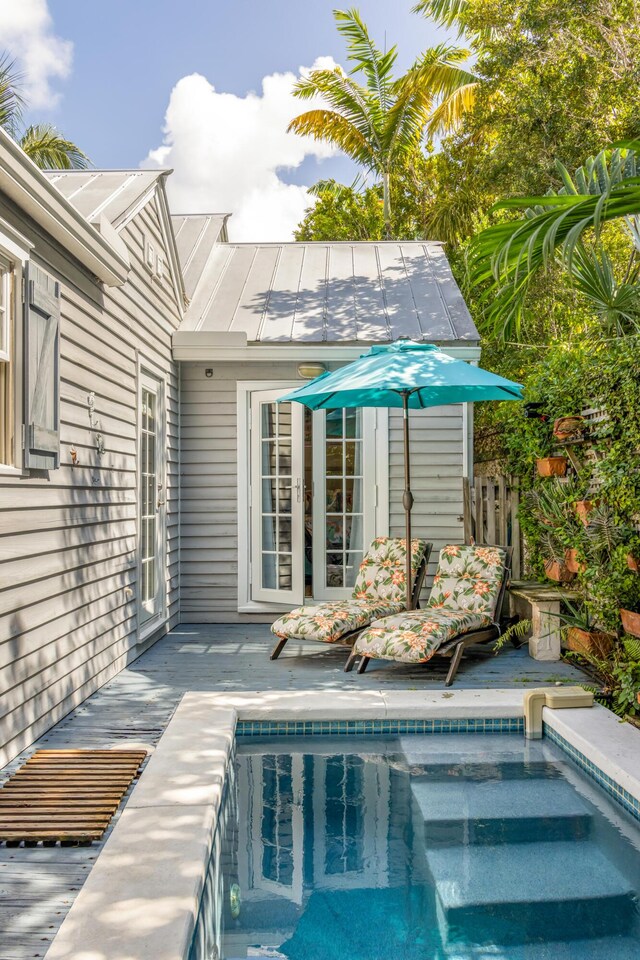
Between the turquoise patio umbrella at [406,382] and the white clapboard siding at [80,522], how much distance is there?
1.32m

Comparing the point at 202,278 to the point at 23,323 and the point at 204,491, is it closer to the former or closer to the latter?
the point at 204,491

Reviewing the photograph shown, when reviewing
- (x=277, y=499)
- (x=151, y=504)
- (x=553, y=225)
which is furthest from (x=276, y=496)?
(x=553, y=225)

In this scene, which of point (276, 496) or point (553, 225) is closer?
point (553, 225)

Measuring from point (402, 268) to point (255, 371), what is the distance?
8.36 feet

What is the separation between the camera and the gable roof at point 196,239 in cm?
856

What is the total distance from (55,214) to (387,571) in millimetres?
3801

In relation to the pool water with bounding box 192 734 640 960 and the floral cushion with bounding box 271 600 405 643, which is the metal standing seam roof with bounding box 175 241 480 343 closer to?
the floral cushion with bounding box 271 600 405 643

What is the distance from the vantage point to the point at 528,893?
9.66ft

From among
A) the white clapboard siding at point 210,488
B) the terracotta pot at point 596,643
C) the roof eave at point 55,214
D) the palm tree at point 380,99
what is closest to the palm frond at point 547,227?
the roof eave at point 55,214

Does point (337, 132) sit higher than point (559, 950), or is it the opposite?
point (337, 132)

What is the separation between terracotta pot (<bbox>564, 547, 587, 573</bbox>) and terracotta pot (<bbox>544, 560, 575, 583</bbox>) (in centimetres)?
7

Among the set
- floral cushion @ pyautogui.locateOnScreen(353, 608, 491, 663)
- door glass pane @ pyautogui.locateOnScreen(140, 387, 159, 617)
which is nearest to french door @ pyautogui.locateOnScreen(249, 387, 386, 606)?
door glass pane @ pyautogui.locateOnScreen(140, 387, 159, 617)

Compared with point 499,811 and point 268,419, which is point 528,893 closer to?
point 499,811

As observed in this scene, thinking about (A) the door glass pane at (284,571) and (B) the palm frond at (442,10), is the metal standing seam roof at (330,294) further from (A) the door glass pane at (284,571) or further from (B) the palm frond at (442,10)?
(B) the palm frond at (442,10)
